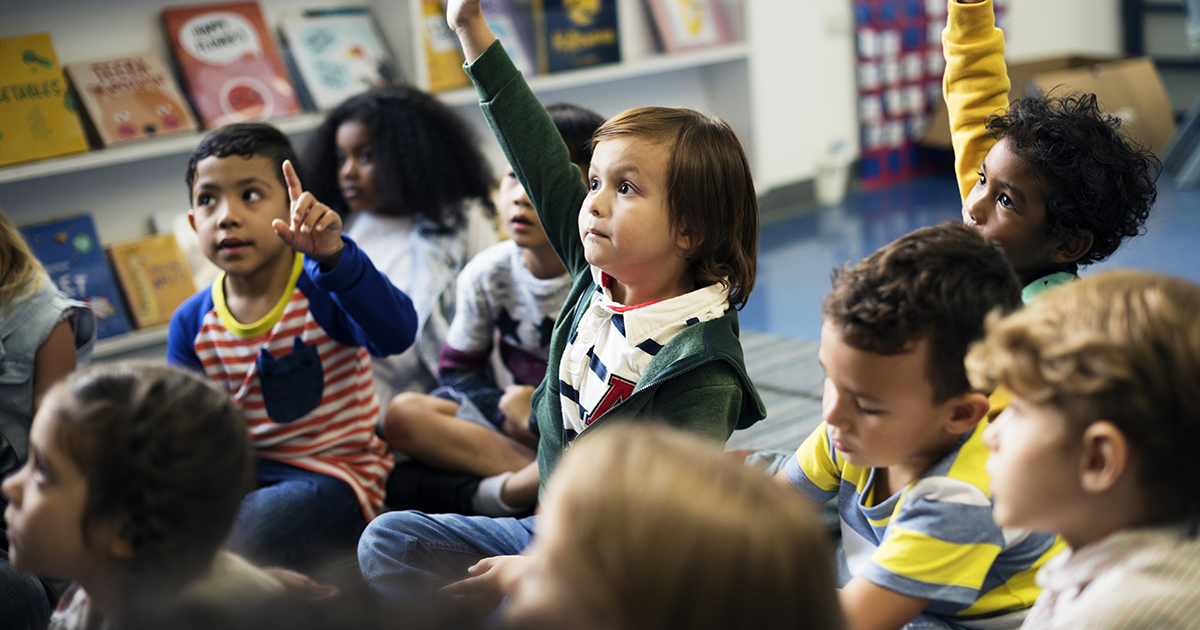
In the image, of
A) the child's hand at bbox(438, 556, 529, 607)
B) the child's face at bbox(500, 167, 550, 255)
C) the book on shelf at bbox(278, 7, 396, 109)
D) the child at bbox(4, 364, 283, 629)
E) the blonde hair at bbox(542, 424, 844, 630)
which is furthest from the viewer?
the book on shelf at bbox(278, 7, 396, 109)

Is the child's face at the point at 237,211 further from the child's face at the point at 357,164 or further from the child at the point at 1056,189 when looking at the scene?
the child at the point at 1056,189

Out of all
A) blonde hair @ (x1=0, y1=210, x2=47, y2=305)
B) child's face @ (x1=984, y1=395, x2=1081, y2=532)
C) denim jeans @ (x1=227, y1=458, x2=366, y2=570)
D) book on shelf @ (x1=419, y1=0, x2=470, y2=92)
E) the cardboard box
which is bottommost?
the cardboard box

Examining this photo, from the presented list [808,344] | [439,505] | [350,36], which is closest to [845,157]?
[808,344]

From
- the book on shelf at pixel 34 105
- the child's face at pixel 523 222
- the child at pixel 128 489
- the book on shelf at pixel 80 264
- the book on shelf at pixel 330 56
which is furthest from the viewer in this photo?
the book on shelf at pixel 330 56

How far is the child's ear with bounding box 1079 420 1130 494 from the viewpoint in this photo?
0.67 meters

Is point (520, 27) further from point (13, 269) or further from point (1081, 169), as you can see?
point (1081, 169)

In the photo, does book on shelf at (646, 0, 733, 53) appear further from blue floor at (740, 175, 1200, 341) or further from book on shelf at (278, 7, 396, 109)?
book on shelf at (278, 7, 396, 109)

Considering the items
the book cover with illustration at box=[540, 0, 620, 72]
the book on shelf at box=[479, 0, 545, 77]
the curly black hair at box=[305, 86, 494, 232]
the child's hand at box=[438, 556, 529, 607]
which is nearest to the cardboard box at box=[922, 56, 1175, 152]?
the book cover with illustration at box=[540, 0, 620, 72]

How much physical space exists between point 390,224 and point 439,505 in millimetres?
672

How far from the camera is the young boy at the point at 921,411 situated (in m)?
0.88

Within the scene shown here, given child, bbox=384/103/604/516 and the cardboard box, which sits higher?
child, bbox=384/103/604/516

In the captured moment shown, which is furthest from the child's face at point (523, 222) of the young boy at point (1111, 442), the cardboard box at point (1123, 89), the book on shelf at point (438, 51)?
the cardboard box at point (1123, 89)

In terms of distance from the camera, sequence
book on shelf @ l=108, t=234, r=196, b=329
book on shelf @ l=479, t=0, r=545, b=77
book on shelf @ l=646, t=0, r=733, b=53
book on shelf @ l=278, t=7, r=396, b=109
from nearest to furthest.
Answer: book on shelf @ l=108, t=234, r=196, b=329, book on shelf @ l=278, t=7, r=396, b=109, book on shelf @ l=479, t=0, r=545, b=77, book on shelf @ l=646, t=0, r=733, b=53

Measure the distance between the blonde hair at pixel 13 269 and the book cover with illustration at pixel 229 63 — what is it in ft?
4.40
